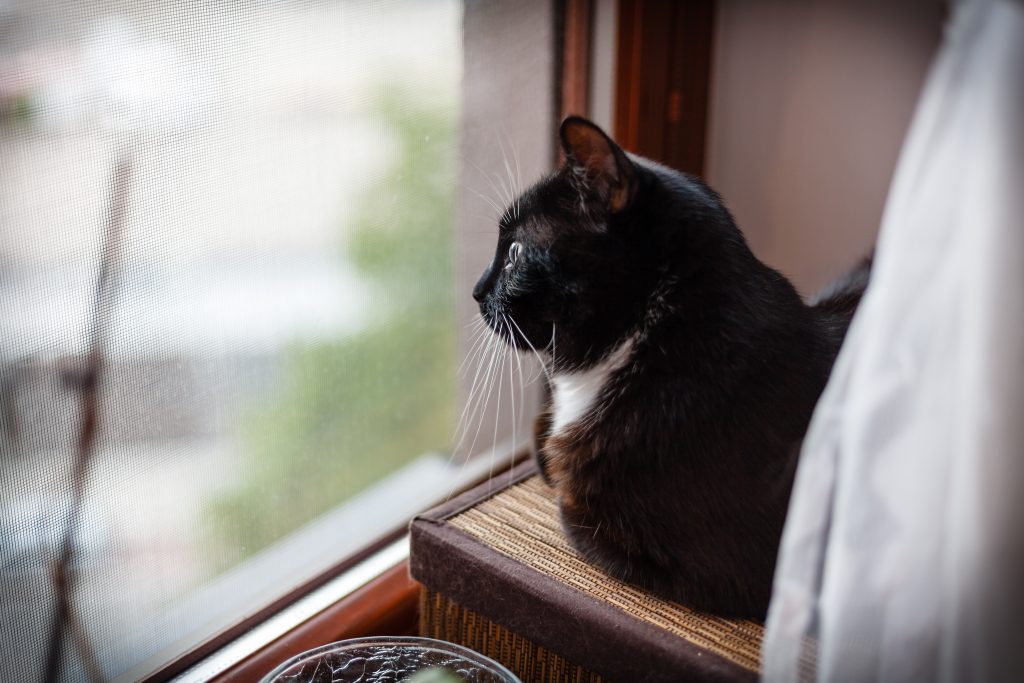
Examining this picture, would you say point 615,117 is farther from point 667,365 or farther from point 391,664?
point 391,664

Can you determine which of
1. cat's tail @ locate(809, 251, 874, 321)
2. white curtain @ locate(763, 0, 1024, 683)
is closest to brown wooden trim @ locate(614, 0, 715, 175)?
cat's tail @ locate(809, 251, 874, 321)

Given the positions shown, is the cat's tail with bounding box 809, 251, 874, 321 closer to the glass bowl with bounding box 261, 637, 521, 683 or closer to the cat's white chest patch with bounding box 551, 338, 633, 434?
the cat's white chest patch with bounding box 551, 338, 633, 434

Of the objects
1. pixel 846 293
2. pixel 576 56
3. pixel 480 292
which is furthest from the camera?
pixel 576 56

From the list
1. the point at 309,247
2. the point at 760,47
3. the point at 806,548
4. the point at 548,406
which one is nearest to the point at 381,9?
the point at 309,247

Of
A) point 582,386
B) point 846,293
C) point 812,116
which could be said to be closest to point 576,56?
point 812,116

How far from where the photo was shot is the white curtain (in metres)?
0.51

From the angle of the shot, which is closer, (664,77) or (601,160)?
(601,160)

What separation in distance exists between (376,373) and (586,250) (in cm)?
51

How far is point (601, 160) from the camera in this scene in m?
0.81

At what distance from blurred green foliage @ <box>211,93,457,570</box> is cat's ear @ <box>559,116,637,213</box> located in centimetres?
41

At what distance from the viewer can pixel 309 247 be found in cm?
109

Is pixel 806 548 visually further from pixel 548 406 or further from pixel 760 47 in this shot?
pixel 760 47

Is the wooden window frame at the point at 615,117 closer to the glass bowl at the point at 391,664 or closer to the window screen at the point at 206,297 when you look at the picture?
the window screen at the point at 206,297

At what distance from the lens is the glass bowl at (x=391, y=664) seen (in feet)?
2.66
